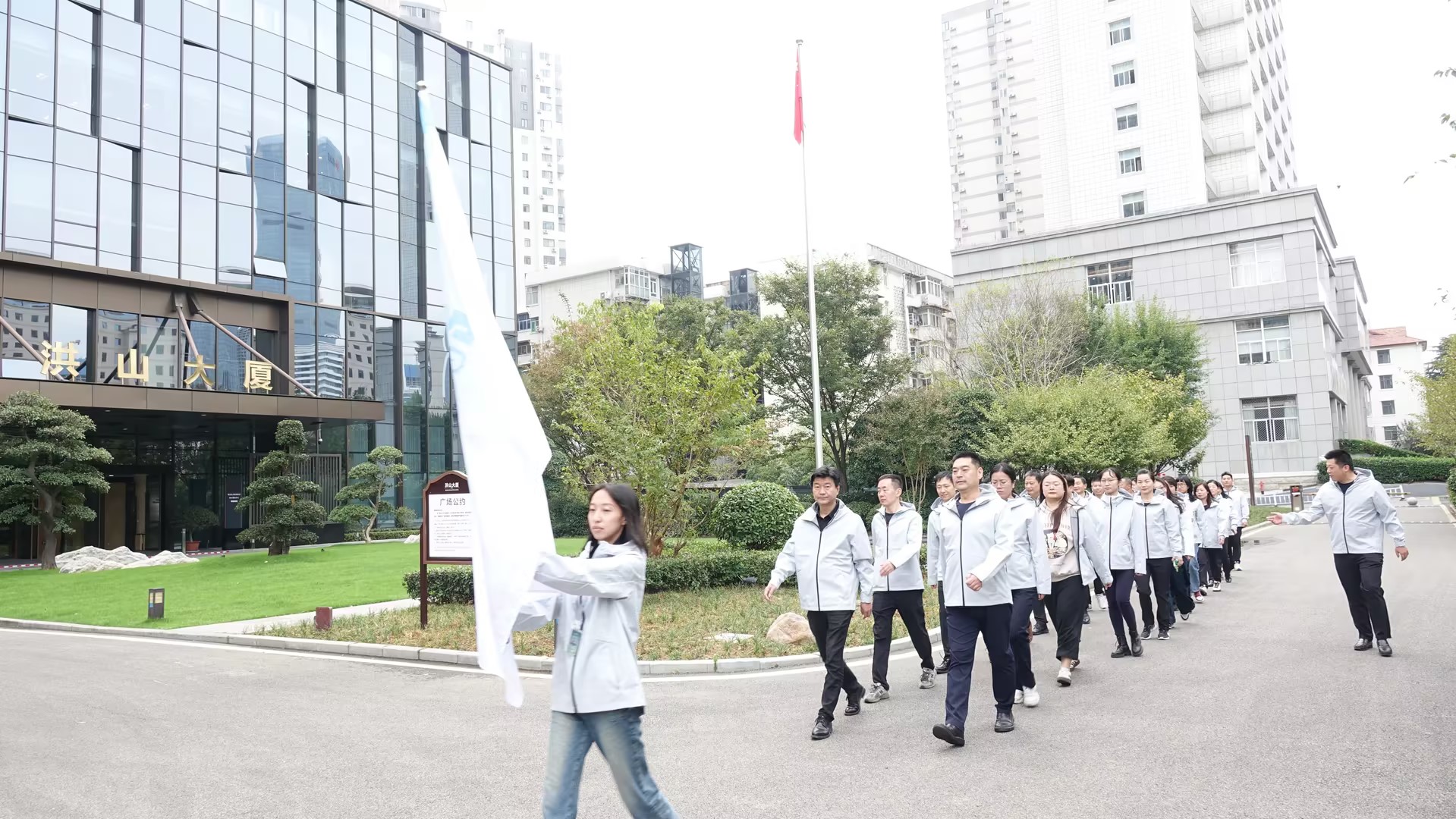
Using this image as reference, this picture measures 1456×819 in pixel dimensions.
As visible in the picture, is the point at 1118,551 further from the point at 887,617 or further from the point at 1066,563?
the point at 887,617

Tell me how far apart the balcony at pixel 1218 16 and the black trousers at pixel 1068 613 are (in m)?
55.2

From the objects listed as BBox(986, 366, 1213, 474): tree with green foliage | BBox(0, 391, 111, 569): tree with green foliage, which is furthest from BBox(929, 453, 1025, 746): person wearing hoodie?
BBox(986, 366, 1213, 474): tree with green foliage

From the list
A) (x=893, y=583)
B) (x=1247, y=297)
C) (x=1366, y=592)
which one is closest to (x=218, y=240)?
(x=893, y=583)

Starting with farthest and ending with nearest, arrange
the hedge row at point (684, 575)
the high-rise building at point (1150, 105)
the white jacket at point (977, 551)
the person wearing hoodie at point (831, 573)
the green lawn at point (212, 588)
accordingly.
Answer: the high-rise building at point (1150, 105) < the green lawn at point (212, 588) < the hedge row at point (684, 575) < the person wearing hoodie at point (831, 573) < the white jacket at point (977, 551)

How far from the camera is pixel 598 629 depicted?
3.82 meters

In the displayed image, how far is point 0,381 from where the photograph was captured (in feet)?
76.3

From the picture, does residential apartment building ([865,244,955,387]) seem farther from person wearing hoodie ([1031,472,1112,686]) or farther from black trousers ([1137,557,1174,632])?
person wearing hoodie ([1031,472,1112,686])

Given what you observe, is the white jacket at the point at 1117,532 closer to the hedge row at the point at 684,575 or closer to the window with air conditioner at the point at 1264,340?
the hedge row at the point at 684,575

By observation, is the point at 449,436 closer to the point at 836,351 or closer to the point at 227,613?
the point at 836,351

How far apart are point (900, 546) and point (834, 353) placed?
27.4m

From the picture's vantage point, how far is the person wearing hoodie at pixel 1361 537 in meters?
8.98

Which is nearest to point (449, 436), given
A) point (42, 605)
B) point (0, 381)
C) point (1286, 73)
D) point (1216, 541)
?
point (0, 381)

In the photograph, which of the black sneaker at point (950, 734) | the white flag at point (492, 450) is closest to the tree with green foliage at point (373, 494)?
the black sneaker at point (950, 734)

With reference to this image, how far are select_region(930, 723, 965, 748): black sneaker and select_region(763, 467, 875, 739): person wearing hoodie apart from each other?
0.85 meters
